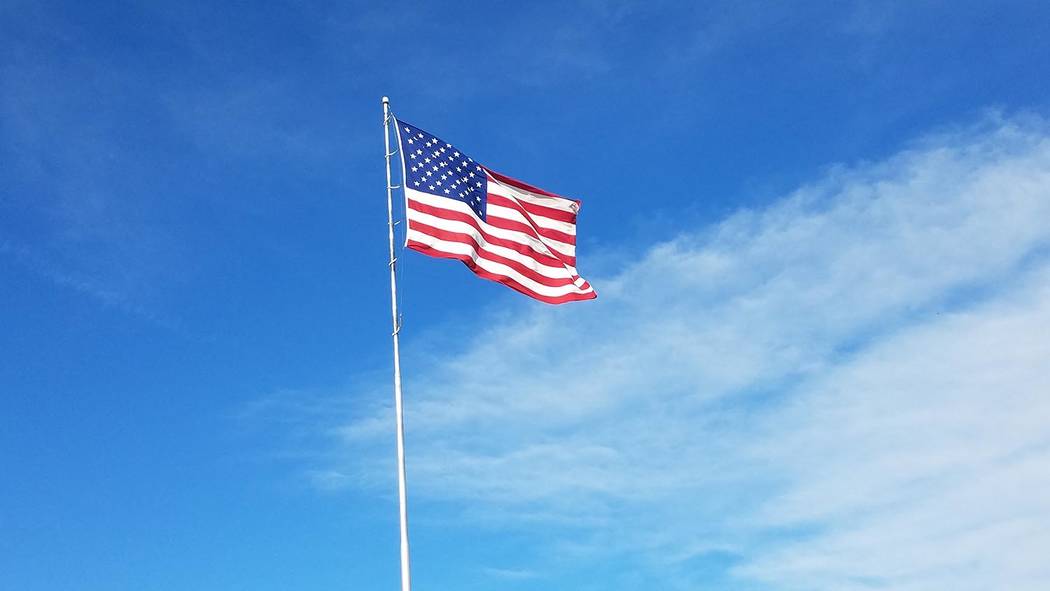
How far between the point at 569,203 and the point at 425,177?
6067mm

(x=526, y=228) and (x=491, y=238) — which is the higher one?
(x=526, y=228)

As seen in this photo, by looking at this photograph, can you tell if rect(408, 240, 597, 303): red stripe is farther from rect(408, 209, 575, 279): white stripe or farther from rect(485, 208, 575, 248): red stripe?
rect(485, 208, 575, 248): red stripe

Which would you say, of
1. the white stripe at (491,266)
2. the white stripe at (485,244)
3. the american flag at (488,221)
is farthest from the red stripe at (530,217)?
the white stripe at (491,266)

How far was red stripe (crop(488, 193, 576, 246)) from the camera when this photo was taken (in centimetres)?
3371

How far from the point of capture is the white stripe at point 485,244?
3059 centimetres

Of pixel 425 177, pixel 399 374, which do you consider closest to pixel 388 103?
pixel 425 177

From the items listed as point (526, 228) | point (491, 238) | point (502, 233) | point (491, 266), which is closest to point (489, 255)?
point (491, 266)

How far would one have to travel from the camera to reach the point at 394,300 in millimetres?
29484

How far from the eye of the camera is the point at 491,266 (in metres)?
32.3

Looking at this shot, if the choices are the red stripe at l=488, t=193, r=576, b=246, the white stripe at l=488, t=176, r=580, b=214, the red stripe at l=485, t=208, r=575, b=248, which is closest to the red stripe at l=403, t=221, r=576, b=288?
the red stripe at l=485, t=208, r=575, b=248

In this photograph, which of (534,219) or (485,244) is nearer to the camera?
(485,244)

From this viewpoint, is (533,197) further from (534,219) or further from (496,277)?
(496,277)

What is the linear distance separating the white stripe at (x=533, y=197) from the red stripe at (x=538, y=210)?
0.11m

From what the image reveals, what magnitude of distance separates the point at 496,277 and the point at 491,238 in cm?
141
